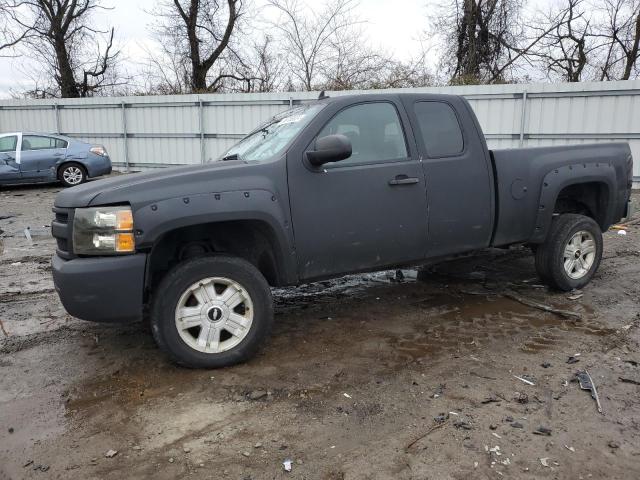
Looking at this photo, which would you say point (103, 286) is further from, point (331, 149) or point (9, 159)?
point (9, 159)

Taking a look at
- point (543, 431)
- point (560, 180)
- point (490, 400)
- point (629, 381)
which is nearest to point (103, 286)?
point (490, 400)

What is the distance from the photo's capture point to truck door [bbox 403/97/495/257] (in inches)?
169

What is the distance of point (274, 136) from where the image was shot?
4.21m

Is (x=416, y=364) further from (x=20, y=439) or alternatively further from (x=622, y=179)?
(x=622, y=179)

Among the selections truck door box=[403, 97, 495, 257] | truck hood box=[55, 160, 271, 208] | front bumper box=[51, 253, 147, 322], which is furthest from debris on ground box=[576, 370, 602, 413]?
front bumper box=[51, 253, 147, 322]

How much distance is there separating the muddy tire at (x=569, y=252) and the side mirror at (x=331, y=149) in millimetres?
2504

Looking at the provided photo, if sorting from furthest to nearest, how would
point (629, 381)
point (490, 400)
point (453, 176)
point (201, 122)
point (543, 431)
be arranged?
point (201, 122) < point (453, 176) < point (629, 381) < point (490, 400) < point (543, 431)

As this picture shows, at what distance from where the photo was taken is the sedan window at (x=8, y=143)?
13414 mm

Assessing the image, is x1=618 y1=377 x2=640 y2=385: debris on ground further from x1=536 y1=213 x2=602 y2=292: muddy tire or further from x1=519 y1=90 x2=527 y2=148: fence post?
→ x1=519 y1=90 x2=527 y2=148: fence post

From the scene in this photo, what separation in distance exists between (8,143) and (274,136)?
12.0 metres

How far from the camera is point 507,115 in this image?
44.0ft

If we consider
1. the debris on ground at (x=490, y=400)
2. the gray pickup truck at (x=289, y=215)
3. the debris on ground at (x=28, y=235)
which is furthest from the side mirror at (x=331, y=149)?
the debris on ground at (x=28, y=235)

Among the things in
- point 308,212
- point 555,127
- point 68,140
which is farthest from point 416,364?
point 68,140

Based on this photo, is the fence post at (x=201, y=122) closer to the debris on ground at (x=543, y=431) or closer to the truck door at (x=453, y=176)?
the truck door at (x=453, y=176)
